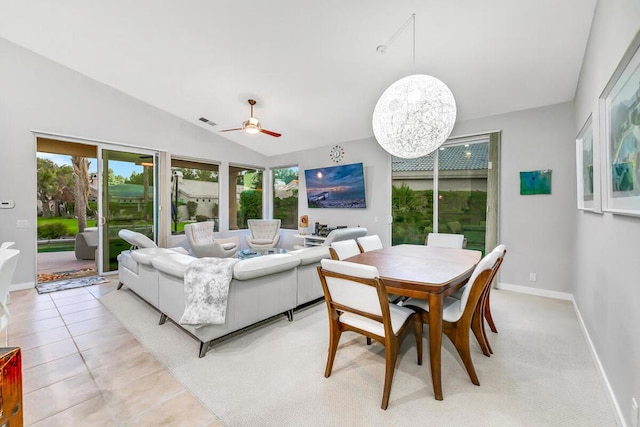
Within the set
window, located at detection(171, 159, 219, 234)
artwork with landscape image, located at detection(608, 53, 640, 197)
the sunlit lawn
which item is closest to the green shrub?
the sunlit lawn

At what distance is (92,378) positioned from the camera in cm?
189

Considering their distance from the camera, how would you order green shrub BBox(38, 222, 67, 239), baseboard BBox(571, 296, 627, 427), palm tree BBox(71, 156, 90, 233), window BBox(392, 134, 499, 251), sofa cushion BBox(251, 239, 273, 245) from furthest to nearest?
green shrub BBox(38, 222, 67, 239)
palm tree BBox(71, 156, 90, 233)
sofa cushion BBox(251, 239, 273, 245)
window BBox(392, 134, 499, 251)
baseboard BBox(571, 296, 627, 427)

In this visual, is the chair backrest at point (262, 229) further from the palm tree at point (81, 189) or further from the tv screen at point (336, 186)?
the palm tree at point (81, 189)

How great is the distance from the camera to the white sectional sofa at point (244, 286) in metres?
2.26

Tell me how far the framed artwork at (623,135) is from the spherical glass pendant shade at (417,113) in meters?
0.92

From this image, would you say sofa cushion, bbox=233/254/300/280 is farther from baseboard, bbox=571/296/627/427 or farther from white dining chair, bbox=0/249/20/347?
baseboard, bbox=571/296/627/427

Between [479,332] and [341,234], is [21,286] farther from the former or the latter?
[479,332]

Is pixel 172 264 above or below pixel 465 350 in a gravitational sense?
above

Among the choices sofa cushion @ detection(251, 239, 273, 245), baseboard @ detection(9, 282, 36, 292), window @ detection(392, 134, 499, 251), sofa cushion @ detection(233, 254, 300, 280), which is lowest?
baseboard @ detection(9, 282, 36, 292)

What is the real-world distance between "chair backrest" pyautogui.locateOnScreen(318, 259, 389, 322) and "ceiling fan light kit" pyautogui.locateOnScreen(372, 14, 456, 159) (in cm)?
127

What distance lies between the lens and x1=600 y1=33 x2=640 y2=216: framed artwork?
51.8 inches

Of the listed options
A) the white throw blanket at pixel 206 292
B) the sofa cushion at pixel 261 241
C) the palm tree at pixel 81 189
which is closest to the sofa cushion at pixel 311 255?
the white throw blanket at pixel 206 292

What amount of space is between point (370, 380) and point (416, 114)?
2054 millimetres

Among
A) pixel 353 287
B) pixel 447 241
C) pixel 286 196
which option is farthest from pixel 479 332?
pixel 286 196
